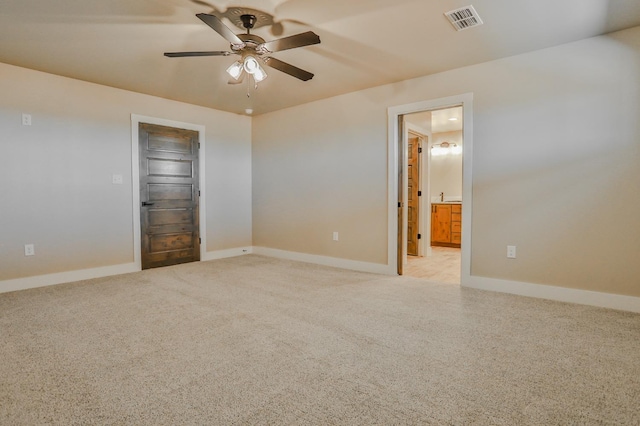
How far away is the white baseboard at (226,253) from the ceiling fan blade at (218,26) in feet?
12.2

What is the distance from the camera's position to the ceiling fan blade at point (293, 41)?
2.26 m

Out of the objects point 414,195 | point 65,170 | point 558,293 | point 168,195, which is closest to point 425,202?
point 414,195

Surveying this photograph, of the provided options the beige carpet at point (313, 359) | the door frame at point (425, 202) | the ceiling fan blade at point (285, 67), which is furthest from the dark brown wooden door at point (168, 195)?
the door frame at point (425, 202)

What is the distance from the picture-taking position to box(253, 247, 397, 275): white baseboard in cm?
434

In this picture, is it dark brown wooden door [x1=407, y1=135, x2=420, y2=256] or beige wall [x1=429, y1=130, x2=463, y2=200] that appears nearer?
dark brown wooden door [x1=407, y1=135, x2=420, y2=256]

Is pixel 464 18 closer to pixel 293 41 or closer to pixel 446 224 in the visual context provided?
pixel 293 41

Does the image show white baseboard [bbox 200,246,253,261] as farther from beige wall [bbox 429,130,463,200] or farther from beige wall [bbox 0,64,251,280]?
beige wall [bbox 429,130,463,200]

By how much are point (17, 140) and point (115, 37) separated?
1875 millimetres

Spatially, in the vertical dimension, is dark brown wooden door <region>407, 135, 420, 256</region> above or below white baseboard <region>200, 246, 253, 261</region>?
above

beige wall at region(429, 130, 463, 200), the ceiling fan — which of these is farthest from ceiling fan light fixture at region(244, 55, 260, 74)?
beige wall at region(429, 130, 463, 200)

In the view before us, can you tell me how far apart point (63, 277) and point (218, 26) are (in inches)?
143

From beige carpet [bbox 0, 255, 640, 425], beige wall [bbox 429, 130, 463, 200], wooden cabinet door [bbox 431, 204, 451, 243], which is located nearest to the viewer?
beige carpet [bbox 0, 255, 640, 425]

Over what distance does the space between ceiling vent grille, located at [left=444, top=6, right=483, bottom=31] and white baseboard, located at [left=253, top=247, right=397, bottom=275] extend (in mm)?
2773

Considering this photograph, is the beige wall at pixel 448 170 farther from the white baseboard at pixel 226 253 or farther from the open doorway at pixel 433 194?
the white baseboard at pixel 226 253
